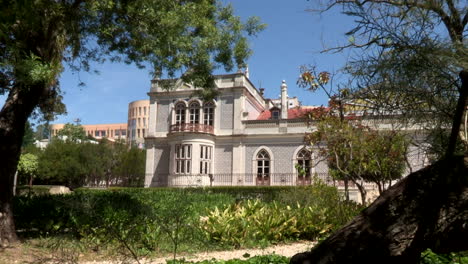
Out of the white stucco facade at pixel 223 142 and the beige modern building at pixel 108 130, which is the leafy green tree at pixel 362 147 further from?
the beige modern building at pixel 108 130

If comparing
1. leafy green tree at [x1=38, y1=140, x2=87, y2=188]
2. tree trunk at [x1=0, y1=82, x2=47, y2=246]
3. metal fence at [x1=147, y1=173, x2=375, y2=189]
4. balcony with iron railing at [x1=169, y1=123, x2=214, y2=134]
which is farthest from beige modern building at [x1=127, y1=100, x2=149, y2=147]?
tree trunk at [x1=0, y1=82, x2=47, y2=246]

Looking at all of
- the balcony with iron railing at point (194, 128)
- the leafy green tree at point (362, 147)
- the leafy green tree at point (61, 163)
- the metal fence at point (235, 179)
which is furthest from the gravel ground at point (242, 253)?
the leafy green tree at point (61, 163)

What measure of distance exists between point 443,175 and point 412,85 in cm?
150

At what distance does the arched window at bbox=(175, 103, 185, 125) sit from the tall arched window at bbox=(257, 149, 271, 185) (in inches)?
257

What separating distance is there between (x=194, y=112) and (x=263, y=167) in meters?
6.70

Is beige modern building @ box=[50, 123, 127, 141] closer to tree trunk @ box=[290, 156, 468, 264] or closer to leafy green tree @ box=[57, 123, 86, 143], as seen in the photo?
leafy green tree @ box=[57, 123, 86, 143]

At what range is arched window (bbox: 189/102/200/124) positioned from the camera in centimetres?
2981

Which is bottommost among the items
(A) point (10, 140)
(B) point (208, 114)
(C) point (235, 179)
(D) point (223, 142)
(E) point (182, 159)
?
(C) point (235, 179)

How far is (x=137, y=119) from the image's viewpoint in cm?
9306

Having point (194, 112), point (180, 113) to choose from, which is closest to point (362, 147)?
point (194, 112)

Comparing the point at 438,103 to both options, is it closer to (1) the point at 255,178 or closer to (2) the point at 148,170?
(1) the point at 255,178

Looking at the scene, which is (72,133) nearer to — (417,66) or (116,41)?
(116,41)

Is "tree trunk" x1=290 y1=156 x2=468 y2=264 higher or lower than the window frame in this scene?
lower

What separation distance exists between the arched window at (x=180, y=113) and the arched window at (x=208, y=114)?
1680mm
